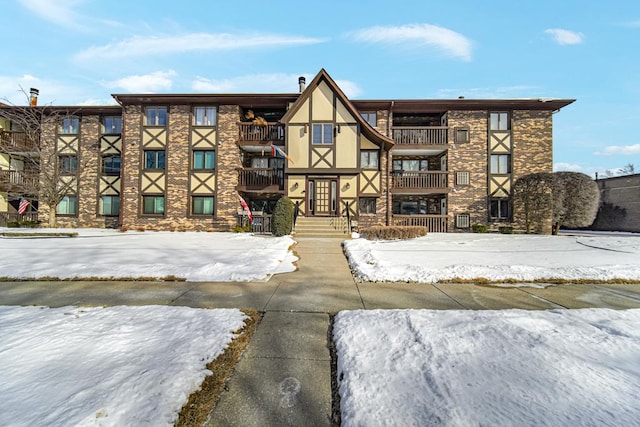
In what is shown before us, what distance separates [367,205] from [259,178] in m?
7.77

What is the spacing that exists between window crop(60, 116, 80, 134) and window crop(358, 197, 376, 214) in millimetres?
22208

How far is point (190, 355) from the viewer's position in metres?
2.70

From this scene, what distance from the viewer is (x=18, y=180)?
21297 millimetres

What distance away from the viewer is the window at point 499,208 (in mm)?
19172

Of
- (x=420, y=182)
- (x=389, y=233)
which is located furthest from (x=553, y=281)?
(x=420, y=182)

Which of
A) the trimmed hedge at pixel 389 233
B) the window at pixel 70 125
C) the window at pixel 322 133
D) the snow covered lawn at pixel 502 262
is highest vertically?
the window at pixel 70 125

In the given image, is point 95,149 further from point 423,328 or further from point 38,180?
point 423,328

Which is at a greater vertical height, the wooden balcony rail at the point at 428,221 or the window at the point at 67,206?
the window at the point at 67,206

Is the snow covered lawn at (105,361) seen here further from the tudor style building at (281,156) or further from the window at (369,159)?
the window at (369,159)

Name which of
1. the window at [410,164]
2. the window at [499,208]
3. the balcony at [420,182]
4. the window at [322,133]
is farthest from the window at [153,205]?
the window at [499,208]

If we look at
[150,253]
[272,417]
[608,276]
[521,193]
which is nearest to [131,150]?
[150,253]

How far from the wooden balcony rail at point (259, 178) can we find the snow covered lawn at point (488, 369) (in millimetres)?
15698

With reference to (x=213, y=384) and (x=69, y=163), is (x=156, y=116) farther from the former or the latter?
(x=213, y=384)

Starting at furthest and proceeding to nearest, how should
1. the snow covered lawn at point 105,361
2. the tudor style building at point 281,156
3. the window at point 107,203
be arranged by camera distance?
the window at point 107,203 < the tudor style building at point 281,156 < the snow covered lawn at point 105,361
